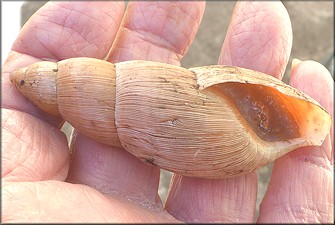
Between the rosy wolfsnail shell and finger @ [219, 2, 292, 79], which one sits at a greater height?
finger @ [219, 2, 292, 79]

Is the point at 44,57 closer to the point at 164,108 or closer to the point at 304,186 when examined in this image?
the point at 164,108

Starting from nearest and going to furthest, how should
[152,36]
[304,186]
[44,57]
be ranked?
[304,186], [44,57], [152,36]

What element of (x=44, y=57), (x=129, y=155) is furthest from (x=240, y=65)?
(x=44, y=57)

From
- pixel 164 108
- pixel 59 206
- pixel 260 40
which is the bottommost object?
pixel 59 206

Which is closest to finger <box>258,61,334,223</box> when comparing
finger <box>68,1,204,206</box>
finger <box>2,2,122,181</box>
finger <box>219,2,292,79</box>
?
finger <box>219,2,292,79</box>

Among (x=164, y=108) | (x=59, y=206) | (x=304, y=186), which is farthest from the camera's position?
(x=304, y=186)

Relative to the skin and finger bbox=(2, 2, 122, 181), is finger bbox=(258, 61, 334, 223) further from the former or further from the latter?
finger bbox=(2, 2, 122, 181)
